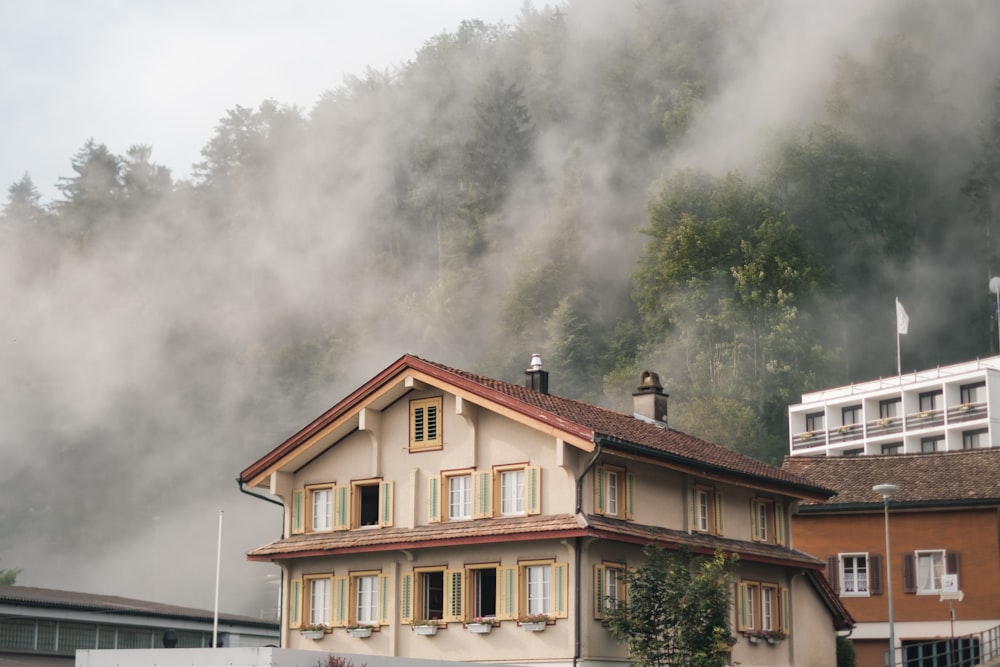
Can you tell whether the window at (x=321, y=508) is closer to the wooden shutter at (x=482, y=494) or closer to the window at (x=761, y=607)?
the wooden shutter at (x=482, y=494)

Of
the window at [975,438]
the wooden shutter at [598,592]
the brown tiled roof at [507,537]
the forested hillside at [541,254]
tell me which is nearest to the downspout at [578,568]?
the brown tiled roof at [507,537]

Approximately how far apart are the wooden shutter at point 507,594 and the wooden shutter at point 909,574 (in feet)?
67.4

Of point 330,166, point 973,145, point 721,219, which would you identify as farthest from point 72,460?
point 973,145

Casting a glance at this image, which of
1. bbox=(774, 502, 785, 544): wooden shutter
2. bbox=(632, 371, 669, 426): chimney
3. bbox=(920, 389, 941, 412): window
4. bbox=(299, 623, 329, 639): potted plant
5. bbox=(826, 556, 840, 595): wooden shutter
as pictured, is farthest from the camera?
bbox=(920, 389, 941, 412): window

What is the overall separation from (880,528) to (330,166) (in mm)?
147873

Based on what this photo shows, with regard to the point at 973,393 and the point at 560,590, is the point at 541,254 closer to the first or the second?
the point at 973,393

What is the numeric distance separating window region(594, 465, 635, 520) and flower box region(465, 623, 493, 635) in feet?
13.2

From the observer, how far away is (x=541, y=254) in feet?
496

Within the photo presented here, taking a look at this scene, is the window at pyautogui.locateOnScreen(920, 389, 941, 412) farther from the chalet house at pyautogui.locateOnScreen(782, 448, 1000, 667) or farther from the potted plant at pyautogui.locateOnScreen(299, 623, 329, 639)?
the potted plant at pyautogui.locateOnScreen(299, 623, 329, 639)

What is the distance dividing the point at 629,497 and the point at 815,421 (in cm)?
7421

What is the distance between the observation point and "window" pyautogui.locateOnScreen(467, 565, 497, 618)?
39741 mm

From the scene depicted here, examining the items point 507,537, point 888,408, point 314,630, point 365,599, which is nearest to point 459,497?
point 507,537

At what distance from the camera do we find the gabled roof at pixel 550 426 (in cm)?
3856

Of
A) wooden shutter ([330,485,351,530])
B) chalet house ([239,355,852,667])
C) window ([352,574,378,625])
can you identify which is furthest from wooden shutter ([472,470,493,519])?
wooden shutter ([330,485,351,530])
